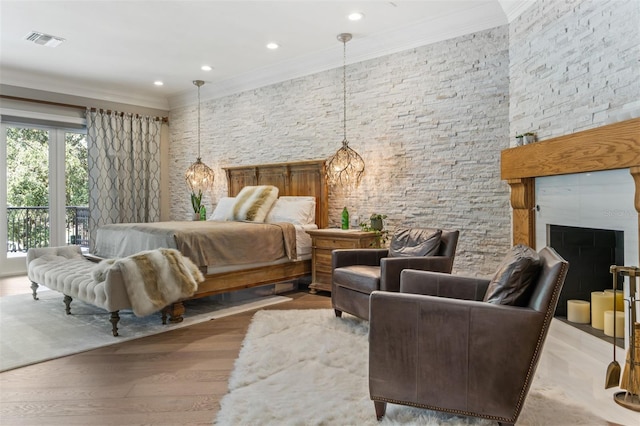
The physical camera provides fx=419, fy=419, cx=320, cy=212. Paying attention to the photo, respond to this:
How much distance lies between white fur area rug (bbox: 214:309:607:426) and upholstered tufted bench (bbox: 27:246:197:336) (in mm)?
1029

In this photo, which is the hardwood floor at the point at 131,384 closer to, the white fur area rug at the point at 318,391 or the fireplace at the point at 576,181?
the white fur area rug at the point at 318,391

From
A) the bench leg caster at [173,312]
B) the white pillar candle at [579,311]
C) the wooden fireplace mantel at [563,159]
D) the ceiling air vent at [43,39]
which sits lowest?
the bench leg caster at [173,312]

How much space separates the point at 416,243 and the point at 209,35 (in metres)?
3.19

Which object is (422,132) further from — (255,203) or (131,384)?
(131,384)

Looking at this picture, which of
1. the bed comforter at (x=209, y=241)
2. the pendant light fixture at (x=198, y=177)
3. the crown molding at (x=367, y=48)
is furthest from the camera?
the pendant light fixture at (x=198, y=177)

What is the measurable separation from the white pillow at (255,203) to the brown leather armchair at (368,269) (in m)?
1.73

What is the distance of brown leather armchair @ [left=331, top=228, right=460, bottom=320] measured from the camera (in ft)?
10.4

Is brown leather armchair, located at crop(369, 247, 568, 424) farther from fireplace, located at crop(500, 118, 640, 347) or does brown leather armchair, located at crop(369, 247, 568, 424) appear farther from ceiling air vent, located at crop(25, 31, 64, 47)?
ceiling air vent, located at crop(25, 31, 64, 47)

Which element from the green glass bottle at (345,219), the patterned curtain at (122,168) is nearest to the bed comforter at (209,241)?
the green glass bottle at (345,219)

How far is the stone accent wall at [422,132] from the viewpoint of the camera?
3979mm

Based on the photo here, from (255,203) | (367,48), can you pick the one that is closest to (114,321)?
(255,203)

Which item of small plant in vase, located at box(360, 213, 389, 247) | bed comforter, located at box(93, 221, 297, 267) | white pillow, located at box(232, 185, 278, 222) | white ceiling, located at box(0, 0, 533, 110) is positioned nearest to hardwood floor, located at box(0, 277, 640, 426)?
bed comforter, located at box(93, 221, 297, 267)

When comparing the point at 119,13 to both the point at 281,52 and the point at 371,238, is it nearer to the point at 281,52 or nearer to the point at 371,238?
the point at 281,52

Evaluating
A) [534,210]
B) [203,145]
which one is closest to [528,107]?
[534,210]
